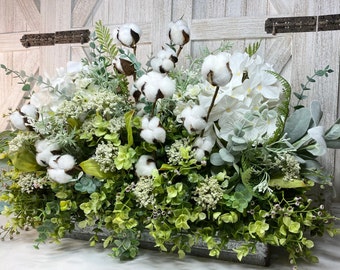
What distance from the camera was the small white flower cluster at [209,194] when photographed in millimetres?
1037

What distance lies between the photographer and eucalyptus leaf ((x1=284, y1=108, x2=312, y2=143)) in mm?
1153

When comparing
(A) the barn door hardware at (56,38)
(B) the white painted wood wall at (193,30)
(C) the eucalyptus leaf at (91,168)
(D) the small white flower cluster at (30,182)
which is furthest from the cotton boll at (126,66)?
(A) the barn door hardware at (56,38)

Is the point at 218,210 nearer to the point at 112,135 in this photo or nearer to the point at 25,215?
the point at 112,135

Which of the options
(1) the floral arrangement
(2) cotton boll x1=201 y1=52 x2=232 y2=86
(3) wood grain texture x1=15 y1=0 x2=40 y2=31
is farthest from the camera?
(3) wood grain texture x1=15 y1=0 x2=40 y2=31

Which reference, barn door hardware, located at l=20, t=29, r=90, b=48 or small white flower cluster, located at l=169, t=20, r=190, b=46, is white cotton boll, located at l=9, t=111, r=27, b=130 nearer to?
small white flower cluster, located at l=169, t=20, r=190, b=46

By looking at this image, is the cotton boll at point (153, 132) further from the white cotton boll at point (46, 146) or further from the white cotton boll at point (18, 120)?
the white cotton boll at point (18, 120)

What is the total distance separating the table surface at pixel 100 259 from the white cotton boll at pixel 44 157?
0.25 meters

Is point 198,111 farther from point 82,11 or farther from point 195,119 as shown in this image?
point 82,11

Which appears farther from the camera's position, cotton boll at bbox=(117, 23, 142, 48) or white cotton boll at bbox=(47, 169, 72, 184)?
cotton boll at bbox=(117, 23, 142, 48)

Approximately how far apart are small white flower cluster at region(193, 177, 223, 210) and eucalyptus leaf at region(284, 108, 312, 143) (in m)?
0.25

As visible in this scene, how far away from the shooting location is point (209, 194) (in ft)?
3.42

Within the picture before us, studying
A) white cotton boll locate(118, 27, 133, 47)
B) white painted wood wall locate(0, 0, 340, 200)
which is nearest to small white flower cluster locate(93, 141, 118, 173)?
white cotton boll locate(118, 27, 133, 47)

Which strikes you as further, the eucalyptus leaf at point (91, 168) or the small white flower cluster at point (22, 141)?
the small white flower cluster at point (22, 141)

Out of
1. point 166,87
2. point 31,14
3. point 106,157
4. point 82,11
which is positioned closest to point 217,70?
point 166,87
